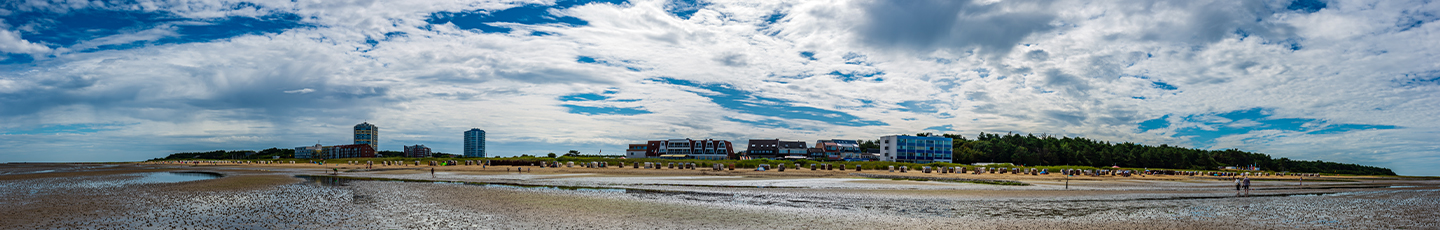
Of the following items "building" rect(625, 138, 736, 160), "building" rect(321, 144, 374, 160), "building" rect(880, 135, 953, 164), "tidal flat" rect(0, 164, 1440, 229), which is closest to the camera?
"tidal flat" rect(0, 164, 1440, 229)

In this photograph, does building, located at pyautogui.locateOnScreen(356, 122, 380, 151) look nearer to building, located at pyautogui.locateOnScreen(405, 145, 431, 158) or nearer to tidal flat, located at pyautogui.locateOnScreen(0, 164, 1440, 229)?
building, located at pyautogui.locateOnScreen(405, 145, 431, 158)

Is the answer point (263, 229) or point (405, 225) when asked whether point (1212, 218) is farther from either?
point (263, 229)

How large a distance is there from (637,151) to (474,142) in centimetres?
7974

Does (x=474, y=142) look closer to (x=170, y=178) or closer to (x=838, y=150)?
(x=838, y=150)

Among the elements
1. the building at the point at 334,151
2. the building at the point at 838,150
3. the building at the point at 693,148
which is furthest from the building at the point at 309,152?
the building at the point at 838,150

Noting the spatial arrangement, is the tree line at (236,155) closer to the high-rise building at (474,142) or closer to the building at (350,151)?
the building at (350,151)

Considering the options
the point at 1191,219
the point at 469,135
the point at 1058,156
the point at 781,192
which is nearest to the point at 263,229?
the point at 781,192

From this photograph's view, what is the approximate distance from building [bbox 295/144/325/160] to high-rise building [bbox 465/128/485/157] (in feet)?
114

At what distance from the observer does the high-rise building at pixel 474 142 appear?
7062 inches

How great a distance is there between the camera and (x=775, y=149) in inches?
4542

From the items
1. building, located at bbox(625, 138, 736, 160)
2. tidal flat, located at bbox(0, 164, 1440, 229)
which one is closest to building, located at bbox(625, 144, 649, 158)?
building, located at bbox(625, 138, 736, 160)

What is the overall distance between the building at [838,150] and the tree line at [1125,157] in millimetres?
17383

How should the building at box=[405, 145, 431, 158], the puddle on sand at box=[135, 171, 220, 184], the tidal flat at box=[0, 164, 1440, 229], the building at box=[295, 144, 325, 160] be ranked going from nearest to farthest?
1. the tidal flat at box=[0, 164, 1440, 229]
2. the puddle on sand at box=[135, 171, 220, 184]
3. the building at box=[295, 144, 325, 160]
4. the building at box=[405, 145, 431, 158]

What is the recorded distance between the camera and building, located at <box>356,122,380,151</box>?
578ft
